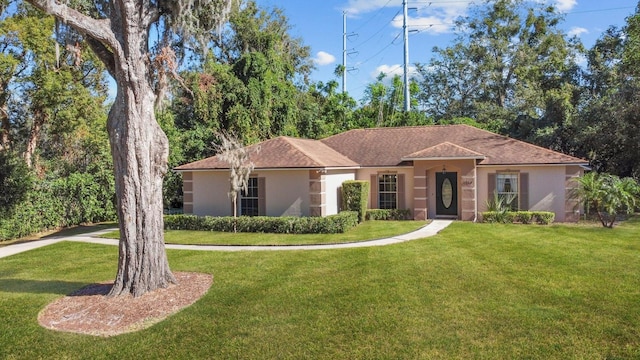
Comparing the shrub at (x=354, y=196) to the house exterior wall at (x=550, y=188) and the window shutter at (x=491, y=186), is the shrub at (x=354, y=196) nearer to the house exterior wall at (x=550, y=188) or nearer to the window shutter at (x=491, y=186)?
the window shutter at (x=491, y=186)

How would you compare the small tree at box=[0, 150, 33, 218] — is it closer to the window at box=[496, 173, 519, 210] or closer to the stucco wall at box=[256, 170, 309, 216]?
the stucco wall at box=[256, 170, 309, 216]

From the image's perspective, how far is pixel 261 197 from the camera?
63.7 ft

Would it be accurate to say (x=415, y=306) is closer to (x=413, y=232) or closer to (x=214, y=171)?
(x=413, y=232)

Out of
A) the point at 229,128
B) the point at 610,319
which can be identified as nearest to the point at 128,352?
the point at 610,319

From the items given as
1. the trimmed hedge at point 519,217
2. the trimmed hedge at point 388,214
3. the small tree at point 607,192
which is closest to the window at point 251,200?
the trimmed hedge at point 388,214

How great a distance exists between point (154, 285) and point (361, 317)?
15.4 ft

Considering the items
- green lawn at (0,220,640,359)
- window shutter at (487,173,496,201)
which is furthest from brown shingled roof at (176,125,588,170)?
green lawn at (0,220,640,359)

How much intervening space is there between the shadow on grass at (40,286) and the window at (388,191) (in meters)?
15.0

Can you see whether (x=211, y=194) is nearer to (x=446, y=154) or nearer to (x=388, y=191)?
(x=388, y=191)

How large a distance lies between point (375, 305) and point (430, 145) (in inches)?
650

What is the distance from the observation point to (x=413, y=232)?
54.0ft

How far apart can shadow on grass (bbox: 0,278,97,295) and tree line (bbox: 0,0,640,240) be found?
4876 mm

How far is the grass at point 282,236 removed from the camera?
15.1 m

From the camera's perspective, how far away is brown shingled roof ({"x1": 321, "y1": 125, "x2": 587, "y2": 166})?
19703 millimetres
